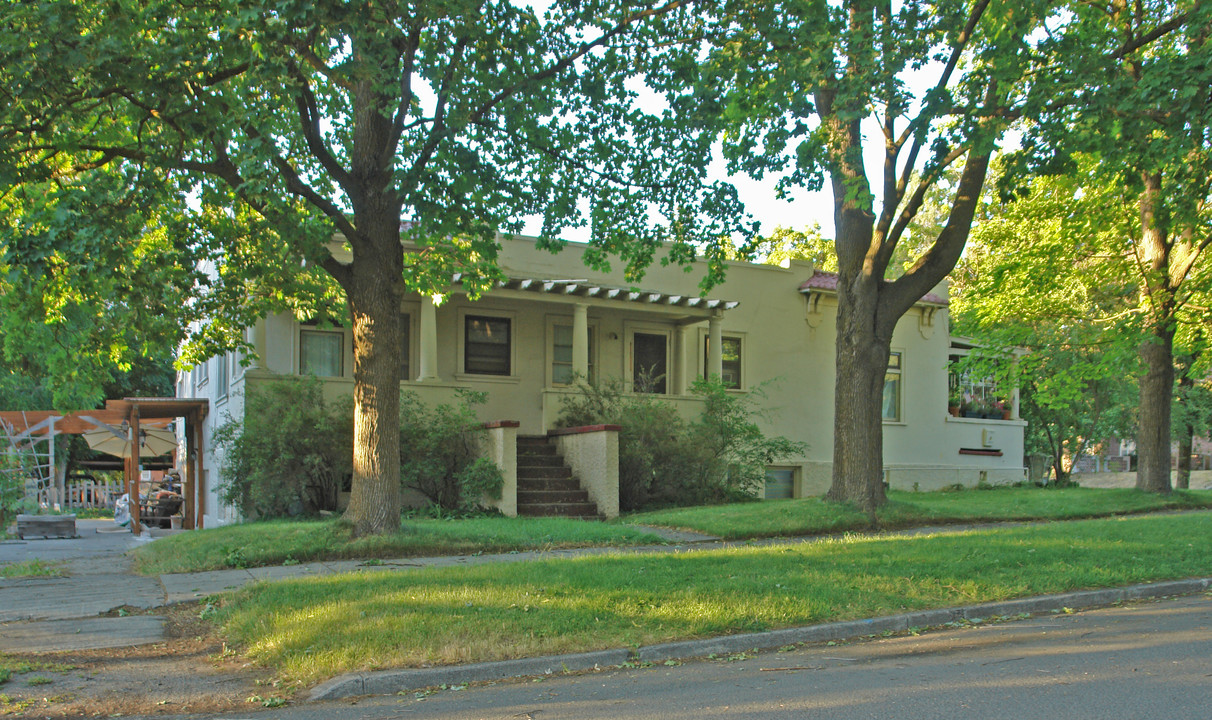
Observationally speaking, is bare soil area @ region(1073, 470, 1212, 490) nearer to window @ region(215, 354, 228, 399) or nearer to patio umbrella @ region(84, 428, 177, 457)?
window @ region(215, 354, 228, 399)

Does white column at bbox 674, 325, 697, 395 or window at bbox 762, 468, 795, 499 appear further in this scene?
window at bbox 762, 468, 795, 499

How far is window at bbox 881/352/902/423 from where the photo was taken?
2545cm

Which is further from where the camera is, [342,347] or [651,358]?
[651,358]

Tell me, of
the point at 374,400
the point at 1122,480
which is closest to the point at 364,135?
the point at 374,400

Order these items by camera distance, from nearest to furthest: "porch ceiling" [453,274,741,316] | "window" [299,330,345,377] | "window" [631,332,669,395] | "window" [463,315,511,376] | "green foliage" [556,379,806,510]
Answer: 1. "green foliage" [556,379,806,510]
2. "window" [299,330,345,377]
3. "porch ceiling" [453,274,741,316]
4. "window" [463,315,511,376]
5. "window" [631,332,669,395]

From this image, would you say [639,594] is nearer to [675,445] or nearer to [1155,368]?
[675,445]

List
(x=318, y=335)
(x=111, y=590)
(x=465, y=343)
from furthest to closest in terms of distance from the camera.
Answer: (x=465, y=343), (x=318, y=335), (x=111, y=590)

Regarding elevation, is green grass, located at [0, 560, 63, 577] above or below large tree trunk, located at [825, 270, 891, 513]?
below

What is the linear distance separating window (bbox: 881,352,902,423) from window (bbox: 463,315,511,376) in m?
10.8

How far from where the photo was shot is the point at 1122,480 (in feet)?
121

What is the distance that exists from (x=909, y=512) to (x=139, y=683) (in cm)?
1202

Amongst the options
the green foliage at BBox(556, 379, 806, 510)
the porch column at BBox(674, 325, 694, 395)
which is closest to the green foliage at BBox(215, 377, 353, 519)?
the green foliage at BBox(556, 379, 806, 510)

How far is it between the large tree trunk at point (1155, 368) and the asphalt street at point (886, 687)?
14.1 meters

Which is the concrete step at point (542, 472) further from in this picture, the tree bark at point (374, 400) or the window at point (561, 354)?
the tree bark at point (374, 400)
